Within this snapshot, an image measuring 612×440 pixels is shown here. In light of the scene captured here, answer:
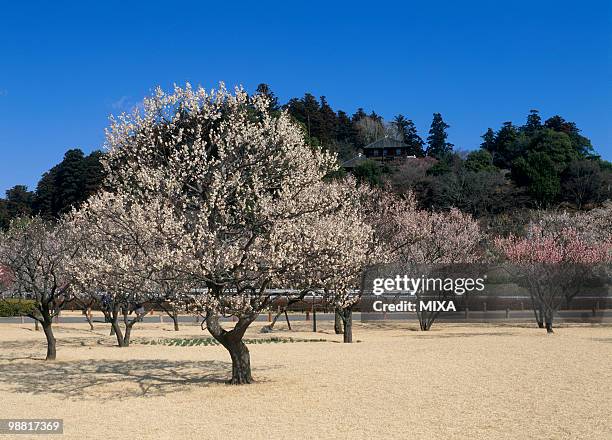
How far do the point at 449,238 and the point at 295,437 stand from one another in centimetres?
3011

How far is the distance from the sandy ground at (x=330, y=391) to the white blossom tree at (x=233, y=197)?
2204mm

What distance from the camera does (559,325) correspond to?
3281 centimetres

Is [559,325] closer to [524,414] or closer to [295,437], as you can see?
[524,414]

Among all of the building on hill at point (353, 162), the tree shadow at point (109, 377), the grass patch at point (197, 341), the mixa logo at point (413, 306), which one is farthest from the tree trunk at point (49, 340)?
the building on hill at point (353, 162)

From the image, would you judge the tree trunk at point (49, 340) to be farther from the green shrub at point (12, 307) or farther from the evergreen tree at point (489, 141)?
the evergreen tree at point (489, 141)

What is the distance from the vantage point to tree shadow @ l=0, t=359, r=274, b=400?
47.4 ft

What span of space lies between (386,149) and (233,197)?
82284 millimetres

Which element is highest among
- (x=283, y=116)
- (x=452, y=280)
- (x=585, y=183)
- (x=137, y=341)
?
(x=585, y=183)

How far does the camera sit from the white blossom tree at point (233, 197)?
46.3ft

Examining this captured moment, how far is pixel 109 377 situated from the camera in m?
16.4

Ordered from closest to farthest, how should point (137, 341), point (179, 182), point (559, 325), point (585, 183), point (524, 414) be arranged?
point (524, 414) → point (179, 182) → point (137, 341) → point (559, 325) → point (585, 183)

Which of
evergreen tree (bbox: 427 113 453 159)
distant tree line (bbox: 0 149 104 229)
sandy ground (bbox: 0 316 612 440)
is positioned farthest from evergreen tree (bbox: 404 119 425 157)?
sandy ground (bbox: 0 316 612 440)

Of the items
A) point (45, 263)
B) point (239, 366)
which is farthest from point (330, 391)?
point (45, 263)

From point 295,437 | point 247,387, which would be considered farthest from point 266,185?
point 295,437
